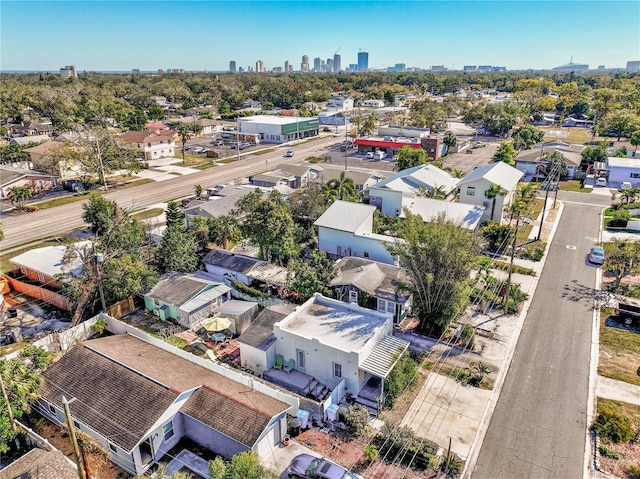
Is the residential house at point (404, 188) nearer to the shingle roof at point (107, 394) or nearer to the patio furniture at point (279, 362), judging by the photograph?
the patio furniture at point (279, 362)

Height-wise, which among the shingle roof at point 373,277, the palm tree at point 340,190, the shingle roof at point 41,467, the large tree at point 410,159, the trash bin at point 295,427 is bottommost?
the trash bin at point 295,427

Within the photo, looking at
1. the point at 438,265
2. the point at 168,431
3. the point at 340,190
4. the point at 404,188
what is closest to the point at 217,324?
A: the point at 168,431

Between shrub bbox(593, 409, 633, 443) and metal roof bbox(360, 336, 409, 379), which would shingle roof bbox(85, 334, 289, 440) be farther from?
shrub bbox(593, 409, 633, 443)

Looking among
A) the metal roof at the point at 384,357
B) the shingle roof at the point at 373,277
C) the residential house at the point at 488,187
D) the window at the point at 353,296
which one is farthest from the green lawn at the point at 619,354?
the residential house at the point at 488,187

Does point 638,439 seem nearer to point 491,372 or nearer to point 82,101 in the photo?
point 491,372

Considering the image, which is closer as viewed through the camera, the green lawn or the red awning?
the green lawn

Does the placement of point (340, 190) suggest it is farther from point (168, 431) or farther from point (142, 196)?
point (168, 431)

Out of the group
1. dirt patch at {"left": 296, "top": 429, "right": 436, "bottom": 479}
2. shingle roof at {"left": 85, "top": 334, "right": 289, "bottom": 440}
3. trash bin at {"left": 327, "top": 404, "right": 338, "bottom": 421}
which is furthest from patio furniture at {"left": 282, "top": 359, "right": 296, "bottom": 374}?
dirt patch at {"left": 296, "top": 429, "right": 436, "bottom": 479}
